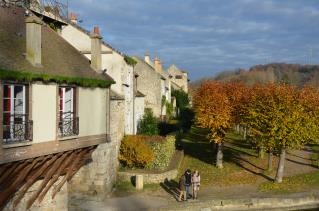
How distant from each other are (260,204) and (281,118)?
267 inches

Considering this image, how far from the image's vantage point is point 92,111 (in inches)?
760

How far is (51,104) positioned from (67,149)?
78.7 inches

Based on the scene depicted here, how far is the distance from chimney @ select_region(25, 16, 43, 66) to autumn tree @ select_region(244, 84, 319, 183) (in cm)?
1734

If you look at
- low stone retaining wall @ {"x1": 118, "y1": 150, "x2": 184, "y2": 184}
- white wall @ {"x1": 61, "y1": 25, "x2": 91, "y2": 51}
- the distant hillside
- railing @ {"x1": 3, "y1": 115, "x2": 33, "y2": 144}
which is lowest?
low stone retaining wall @ {"x1": 118, "y1": 150, "x2": 184, "y2": 184}

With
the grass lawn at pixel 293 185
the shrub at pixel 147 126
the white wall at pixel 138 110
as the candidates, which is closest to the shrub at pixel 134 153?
the white wall at pixel 138 110

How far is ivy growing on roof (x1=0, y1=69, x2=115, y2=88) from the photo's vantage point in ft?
45.6

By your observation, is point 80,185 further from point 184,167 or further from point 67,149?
point 184,167

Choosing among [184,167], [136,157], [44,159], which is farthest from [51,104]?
[184,167]

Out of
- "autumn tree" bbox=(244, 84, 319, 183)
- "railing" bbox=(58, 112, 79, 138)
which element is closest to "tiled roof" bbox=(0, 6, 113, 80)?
"railing" bbox=(58, 112, 79, 138)

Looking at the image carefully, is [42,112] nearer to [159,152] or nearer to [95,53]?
[95,53]

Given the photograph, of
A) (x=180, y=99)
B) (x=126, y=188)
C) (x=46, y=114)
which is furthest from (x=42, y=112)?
(x=180, y=99)

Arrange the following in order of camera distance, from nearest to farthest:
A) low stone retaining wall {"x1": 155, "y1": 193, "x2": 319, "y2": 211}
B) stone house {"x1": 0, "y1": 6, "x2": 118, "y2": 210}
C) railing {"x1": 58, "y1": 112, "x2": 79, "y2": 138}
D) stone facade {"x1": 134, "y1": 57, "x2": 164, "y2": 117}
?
1. stone house {"x1": 0, "y1": 6, "x2": 118, "y2": 210}
2. railing {"x1": 58, "y1": 112, "x2": 79, "y2": 138}
3. low stone retaining wall {"x1": 155, "y1": 193, "x2": 319, "y2": 211}
4. stone facade {"x1": 134, "y1": 57, "x2": 164, "y2": 117}

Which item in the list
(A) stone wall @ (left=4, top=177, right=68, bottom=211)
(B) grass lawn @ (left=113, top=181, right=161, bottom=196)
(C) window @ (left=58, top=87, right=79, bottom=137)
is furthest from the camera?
(B) grass lawn @ (left=113, top=181, right=161, bottom=196)

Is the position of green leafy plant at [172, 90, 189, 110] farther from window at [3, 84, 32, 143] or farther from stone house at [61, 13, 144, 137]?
window at [3, 84, 32, 143]
